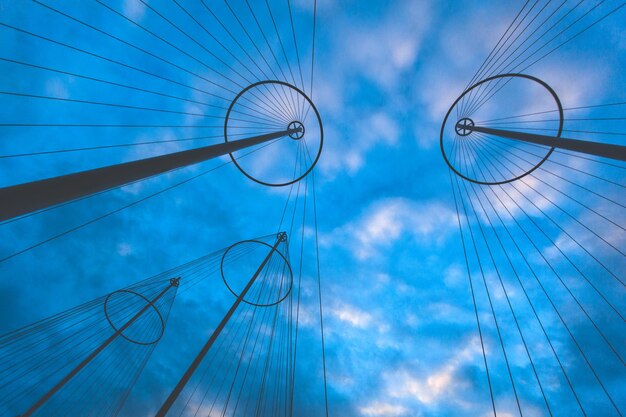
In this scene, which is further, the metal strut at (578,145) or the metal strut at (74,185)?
the metal strut at (578,145)

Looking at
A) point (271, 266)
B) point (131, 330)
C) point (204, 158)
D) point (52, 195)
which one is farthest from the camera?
point (131, 330)

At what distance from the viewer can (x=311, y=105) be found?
1558 centimetres

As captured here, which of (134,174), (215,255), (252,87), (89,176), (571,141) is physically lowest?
(89,176)

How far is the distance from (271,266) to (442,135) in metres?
12.7

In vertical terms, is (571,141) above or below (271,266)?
above

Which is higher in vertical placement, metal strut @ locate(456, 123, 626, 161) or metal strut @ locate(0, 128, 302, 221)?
metal strut @ locate(456, 123, 626, 161)

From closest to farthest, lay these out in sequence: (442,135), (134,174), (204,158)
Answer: (134,174) → (204,158) → (442,135)

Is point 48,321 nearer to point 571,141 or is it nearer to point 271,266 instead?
point 271,266

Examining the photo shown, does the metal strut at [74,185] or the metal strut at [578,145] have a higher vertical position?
the metal strut at [578,145]

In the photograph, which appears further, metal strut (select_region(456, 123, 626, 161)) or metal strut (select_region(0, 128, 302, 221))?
metal strut (select_region(456, 123, 626, 161))

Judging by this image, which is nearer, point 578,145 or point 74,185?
point 74,185

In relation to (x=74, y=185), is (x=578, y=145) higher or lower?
higher

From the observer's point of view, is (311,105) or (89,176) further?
(311,105)

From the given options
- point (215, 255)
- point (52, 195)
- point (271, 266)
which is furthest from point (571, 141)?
point (215, 255)
